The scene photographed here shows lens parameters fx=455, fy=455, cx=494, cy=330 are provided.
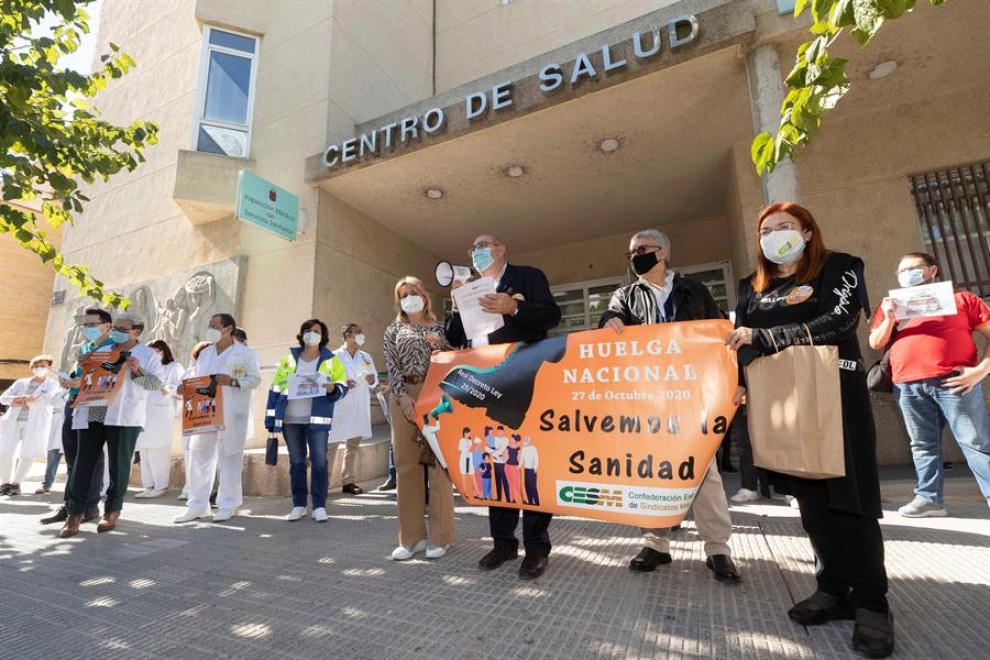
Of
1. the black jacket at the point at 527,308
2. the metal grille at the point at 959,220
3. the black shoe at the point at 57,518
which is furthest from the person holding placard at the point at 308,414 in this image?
the metal grille at the point at 959,220

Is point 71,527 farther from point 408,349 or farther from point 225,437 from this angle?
point 408,349

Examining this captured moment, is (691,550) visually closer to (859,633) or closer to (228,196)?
(859,633)

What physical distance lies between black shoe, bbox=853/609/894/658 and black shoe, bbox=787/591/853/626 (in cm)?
16

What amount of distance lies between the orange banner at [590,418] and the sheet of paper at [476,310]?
0.49 ft

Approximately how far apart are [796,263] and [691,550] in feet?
6.23

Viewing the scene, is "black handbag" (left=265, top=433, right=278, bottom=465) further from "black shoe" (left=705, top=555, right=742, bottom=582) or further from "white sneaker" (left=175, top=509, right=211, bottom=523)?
"black shoe" (left=705, top=555, right=742, bottom=582)

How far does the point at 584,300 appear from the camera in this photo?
1066cm

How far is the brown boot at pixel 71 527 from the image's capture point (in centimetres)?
398

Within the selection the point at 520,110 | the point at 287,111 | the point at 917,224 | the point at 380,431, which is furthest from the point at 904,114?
the point at 287,111

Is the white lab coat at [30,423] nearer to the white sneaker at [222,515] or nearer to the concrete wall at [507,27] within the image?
the white sneaker at [222,515]

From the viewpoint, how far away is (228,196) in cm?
845

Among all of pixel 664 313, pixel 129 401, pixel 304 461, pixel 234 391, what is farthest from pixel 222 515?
pixel 664 313

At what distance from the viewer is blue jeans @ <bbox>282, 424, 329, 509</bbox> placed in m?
4.46

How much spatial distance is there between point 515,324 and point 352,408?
3695mm
